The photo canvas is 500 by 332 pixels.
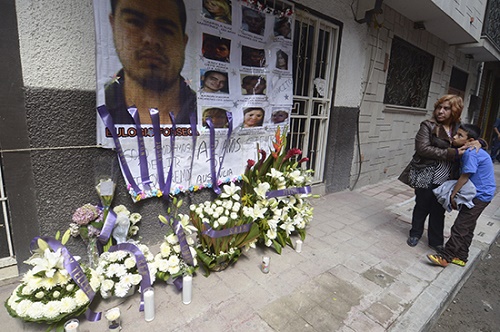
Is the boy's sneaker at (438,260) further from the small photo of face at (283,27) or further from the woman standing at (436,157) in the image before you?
the small photo of face at (283,27)

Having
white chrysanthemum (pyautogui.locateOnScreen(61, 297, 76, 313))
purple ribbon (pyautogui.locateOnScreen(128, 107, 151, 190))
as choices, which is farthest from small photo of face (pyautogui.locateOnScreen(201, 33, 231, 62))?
white chrysanthemum (pyautogui.locateOnScreen(61, 297, 76, 313))

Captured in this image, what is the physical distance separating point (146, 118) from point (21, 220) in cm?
122

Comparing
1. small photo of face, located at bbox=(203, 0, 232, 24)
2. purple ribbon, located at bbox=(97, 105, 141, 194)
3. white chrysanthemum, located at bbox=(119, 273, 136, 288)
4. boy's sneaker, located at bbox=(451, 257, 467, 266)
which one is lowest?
boy's sneaker, located at bbox=(451, 257, 467, 266)

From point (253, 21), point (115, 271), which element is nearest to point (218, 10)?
point (253, 21)

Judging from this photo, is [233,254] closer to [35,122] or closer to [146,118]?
[146,118]

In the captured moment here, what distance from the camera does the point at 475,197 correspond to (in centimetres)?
264

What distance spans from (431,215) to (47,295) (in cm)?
362

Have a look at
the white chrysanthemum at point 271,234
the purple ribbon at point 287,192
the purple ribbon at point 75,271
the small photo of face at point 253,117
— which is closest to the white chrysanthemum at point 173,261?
the purple ribbon at point 75,271

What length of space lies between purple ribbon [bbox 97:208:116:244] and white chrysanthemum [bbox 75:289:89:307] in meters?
0.46

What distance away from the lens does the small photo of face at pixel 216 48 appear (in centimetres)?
273

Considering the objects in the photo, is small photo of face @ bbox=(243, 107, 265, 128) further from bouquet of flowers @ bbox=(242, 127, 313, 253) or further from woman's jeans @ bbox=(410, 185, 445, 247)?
woman's jeans @ bbox=(410, 185, 445, 247)

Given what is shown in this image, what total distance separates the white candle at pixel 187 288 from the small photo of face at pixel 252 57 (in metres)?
2.30

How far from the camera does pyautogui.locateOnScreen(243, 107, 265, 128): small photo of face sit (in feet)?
10.8

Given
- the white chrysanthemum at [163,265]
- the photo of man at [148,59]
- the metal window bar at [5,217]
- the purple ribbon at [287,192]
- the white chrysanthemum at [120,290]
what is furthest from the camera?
the purple ribbon at [287,192]
